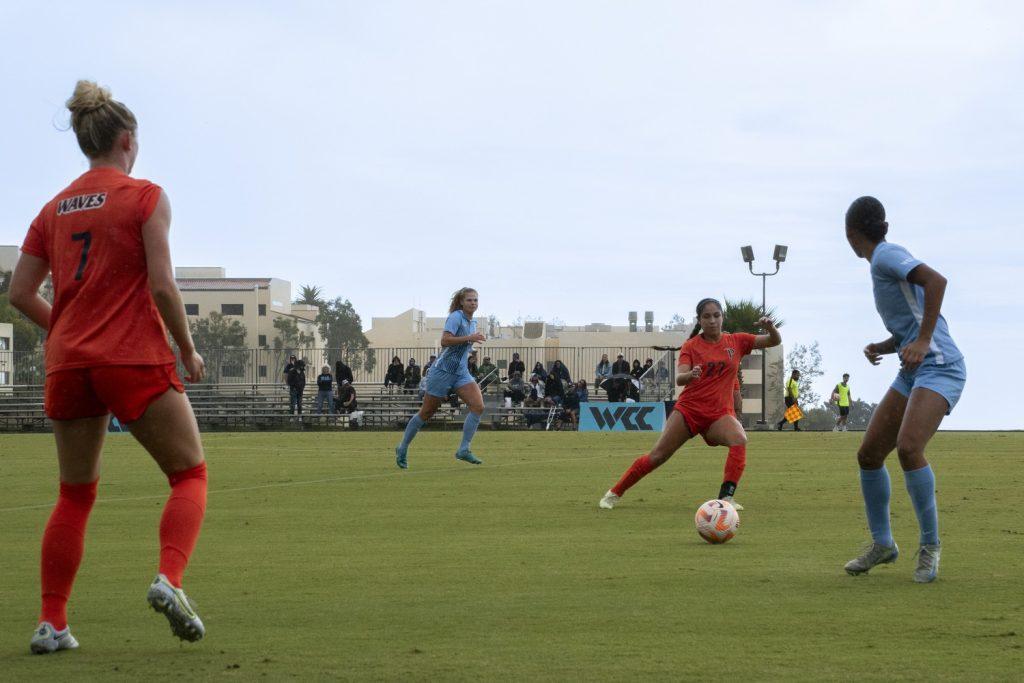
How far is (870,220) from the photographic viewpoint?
792 centimetres

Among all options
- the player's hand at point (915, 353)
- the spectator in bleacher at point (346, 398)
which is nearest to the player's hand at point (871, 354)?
the player's hand at point (915, 353)

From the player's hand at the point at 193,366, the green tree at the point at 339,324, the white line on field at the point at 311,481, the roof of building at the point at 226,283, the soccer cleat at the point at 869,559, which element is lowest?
the white line on field at the point at 311,481

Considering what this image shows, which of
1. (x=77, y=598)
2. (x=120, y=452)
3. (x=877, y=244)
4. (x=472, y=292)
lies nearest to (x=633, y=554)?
(x=877, y=244)

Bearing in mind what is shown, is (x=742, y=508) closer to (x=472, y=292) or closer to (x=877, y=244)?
(x=877, y=244)

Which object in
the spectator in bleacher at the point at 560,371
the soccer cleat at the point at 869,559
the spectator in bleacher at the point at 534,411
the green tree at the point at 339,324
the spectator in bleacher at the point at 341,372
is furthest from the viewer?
the green tree at the point at 339,324

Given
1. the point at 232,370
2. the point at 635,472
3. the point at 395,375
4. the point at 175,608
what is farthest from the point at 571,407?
the point at 175,608

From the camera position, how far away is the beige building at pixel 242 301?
144375mm

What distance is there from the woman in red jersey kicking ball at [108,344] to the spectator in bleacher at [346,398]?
36960 millimetres

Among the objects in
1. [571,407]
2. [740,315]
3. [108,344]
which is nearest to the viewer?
[108,344]

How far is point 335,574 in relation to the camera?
26.9 ft

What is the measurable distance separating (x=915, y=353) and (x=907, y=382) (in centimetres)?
50

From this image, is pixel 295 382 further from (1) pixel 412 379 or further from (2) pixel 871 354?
(2) pixel 871 354

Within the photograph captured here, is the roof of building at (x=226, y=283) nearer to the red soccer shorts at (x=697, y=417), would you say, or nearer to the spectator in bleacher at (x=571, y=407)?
the spectator in bleacher at (x=571, y=407)

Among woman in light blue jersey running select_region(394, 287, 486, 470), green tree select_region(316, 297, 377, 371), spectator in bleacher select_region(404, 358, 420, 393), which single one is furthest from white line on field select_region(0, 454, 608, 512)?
green tree select_region(316, 297, 377, 371)
